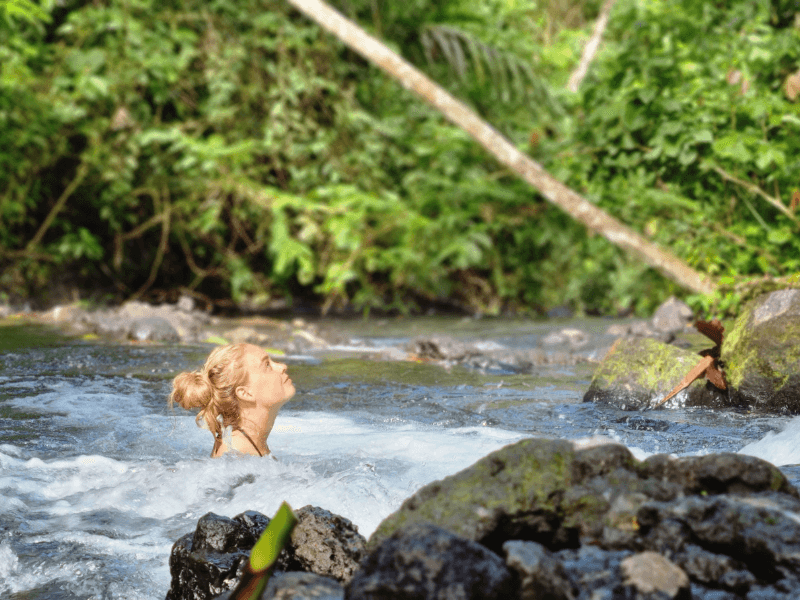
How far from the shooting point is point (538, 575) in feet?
6.02

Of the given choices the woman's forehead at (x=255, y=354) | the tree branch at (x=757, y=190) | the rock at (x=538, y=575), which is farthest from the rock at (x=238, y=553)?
the tree branch at (x=757, y=190)

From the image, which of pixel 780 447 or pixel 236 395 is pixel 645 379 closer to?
pixel 780 447

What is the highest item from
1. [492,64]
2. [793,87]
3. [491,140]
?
[492,64]

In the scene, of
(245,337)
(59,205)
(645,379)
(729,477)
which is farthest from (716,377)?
Result: (59,205)

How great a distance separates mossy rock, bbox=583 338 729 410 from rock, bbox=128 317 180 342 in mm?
4807

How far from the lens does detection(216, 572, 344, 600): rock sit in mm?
1990

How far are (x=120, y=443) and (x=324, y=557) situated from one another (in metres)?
2.19

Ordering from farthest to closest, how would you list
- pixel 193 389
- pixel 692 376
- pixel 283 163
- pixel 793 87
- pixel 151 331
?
pixel 283 163 < pixel 151 331 < pixel 793 87 < pixel 692 376 < pixel 193 389

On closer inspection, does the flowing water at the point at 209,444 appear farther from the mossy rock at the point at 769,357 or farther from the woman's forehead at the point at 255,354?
the woman's forehead at the point at 255,354

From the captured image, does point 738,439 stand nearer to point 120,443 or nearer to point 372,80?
point 120,443

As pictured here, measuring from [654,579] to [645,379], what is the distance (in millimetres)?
3196

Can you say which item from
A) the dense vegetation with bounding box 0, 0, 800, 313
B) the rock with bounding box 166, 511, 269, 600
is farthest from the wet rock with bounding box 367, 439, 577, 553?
the dense vegetation with bounding box 0, 0, 800, 313

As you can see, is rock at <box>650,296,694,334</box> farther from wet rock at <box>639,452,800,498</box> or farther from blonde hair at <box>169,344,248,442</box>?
wet rock at <box>639,452,800,498</box>

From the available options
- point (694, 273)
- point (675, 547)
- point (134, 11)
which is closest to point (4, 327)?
point (134, 11)
